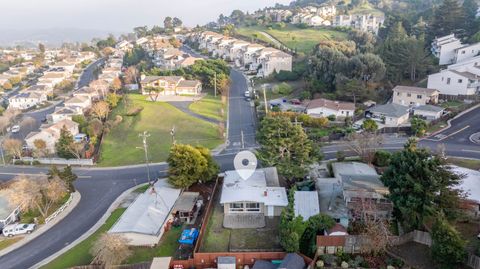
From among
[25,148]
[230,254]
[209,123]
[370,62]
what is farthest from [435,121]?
[25,148]

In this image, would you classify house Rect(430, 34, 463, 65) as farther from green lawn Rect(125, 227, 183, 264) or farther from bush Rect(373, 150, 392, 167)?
green lawn Rect(125, 227, 183, 264)

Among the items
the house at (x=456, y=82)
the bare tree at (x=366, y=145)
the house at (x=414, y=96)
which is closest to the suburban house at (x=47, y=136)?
the bare tree at (x=366, y=145)

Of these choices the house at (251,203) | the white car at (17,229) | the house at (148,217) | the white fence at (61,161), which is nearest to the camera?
the house at (148,217)

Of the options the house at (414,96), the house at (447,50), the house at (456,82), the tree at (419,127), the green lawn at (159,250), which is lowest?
the green lawn at (159,250)

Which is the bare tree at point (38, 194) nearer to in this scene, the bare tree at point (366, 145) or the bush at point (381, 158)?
the bare tree at point (366, 145)

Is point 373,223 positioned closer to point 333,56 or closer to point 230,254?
point 230,254

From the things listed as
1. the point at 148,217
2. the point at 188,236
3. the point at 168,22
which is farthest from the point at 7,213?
the point at 168,22

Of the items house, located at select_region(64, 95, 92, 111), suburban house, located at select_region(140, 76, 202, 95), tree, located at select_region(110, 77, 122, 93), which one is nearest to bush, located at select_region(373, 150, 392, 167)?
suburban house, located at select_region(140, 76, 202, 95)
